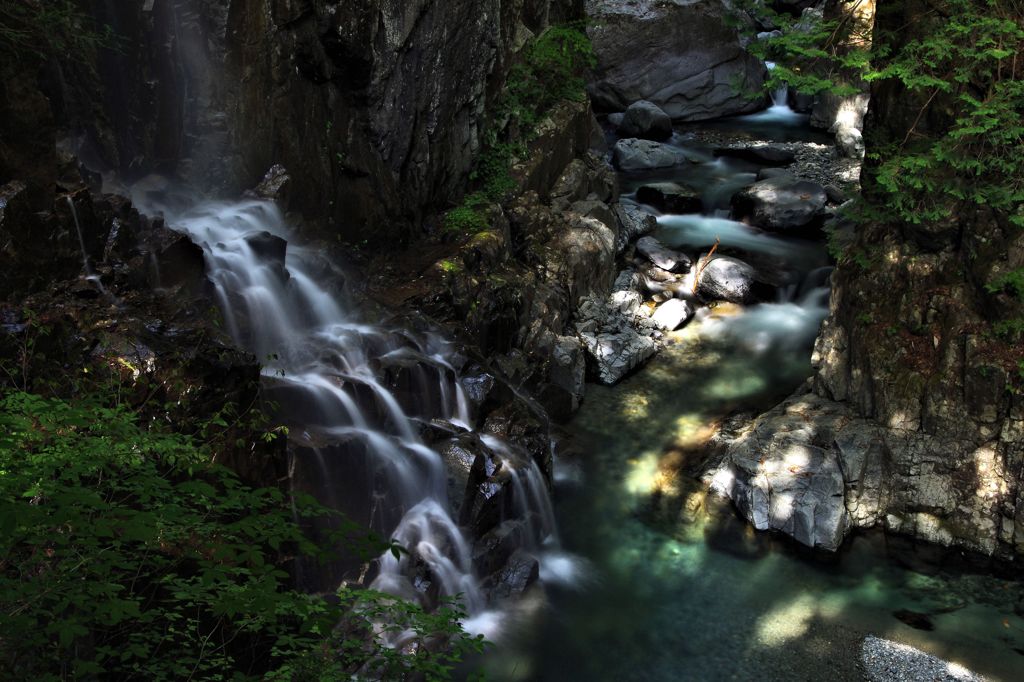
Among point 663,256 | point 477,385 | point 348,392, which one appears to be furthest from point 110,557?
point 663,256

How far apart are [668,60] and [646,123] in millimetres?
3726

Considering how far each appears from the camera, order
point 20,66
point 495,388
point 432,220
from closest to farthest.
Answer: point 20,66, point 495,388, point 432,220

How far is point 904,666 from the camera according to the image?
27.3 feet

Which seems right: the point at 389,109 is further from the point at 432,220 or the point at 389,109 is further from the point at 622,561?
the point at 622,561

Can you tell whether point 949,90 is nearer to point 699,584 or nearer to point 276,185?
point 699,584

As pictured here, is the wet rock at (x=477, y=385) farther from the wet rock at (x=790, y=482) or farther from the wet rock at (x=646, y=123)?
the wet rock at (x=646, y=123)

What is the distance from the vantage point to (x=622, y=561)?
33.1 feet

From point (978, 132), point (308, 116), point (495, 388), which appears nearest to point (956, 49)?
point (978, 132)

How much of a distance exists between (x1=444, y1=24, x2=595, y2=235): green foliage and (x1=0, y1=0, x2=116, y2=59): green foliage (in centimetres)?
575

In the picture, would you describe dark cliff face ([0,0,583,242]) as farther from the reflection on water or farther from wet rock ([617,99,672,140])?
wet rock ([617,99,672,140])

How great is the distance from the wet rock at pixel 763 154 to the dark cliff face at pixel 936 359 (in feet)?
32.7

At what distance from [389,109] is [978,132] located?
26.2 feet

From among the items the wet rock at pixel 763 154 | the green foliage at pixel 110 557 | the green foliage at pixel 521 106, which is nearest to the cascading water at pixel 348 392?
the green foliage at pixel 110 557

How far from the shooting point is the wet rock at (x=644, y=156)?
829 inches
